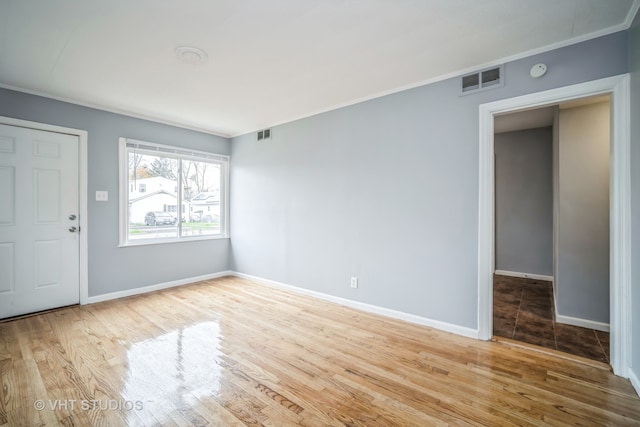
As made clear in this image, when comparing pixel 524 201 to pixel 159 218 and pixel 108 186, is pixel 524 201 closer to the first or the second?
pixel 159 218

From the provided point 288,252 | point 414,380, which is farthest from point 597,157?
point 288,252

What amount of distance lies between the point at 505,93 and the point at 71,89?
15.1 ft

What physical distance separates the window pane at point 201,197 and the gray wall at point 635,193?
5157mm

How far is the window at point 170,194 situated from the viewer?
4055mm

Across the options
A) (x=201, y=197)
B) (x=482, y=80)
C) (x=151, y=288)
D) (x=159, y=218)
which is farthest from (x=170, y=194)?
(x=482, y=80)

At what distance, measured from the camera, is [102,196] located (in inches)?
149

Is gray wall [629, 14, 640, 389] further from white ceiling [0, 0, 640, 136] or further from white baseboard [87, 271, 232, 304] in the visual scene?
white baseboard [87, 271, 232, 304]

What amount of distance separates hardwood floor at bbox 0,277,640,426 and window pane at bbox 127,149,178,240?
56.1 inches

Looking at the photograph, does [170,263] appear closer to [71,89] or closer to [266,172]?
[266,172]

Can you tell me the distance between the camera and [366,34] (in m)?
2.20

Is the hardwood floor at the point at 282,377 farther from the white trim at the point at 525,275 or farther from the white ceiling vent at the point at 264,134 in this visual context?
the white trim at the point at 525,275

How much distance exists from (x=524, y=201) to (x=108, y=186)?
272 inches

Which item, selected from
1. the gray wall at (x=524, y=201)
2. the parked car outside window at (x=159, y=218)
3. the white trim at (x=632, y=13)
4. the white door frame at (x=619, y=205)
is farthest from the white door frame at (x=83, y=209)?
the gray wall at (x=524, y=201)


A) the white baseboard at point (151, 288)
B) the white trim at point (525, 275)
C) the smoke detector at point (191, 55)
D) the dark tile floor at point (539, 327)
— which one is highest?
the smoke detector at point (191, 55)
